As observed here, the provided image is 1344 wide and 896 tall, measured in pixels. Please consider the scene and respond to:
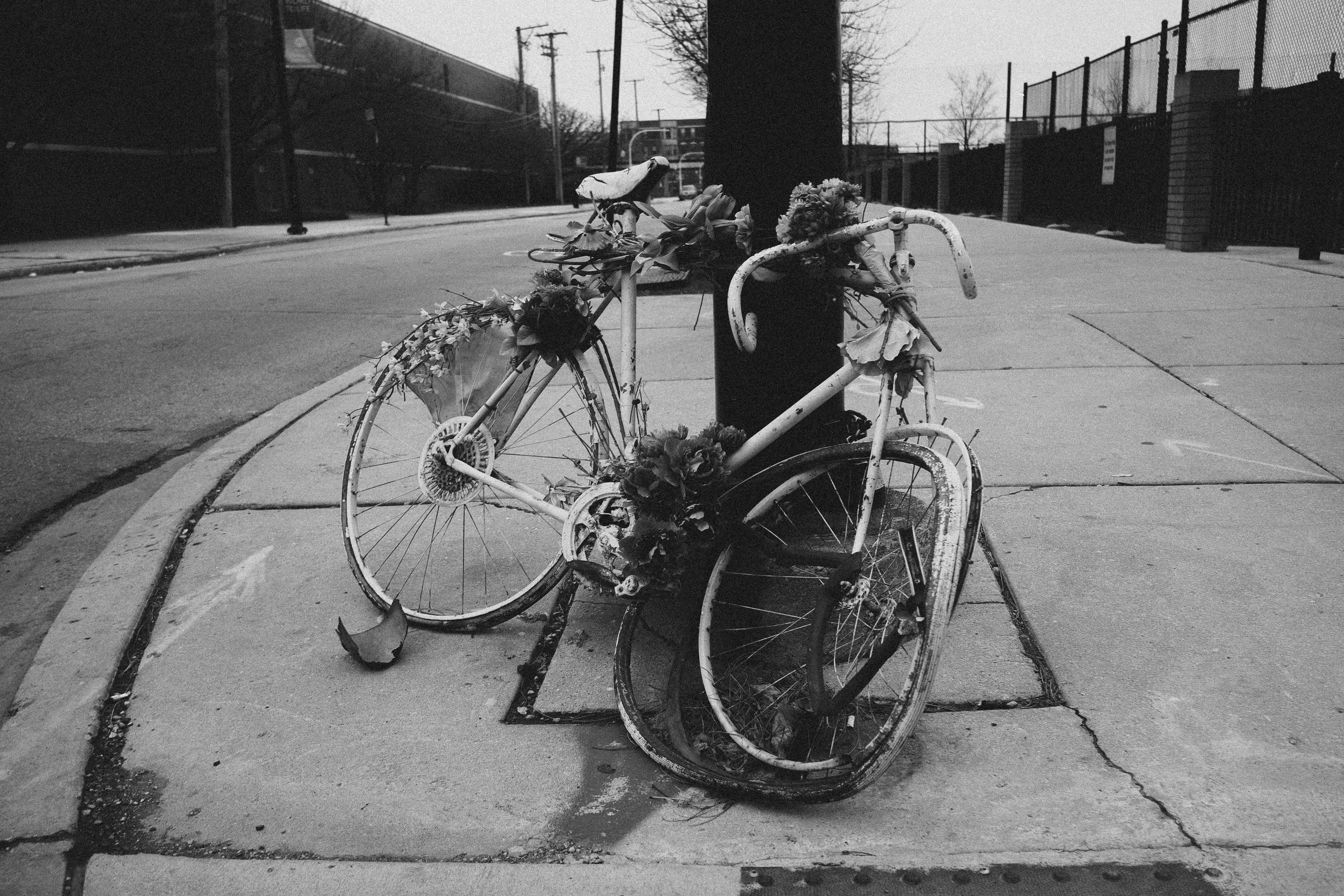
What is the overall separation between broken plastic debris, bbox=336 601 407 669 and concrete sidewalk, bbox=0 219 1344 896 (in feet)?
0.18

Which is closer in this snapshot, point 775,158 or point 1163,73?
point 775,158

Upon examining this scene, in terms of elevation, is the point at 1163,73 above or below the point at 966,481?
above

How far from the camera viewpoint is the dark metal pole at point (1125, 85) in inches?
722

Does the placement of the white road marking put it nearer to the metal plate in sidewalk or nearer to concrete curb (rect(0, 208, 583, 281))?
the metal plate in sidewalk

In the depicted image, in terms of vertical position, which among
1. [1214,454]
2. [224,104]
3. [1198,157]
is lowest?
[1214,454]

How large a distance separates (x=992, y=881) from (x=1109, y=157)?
17.0 meters

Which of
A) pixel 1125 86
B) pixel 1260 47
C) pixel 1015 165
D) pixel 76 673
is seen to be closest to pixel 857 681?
pixel 76 673

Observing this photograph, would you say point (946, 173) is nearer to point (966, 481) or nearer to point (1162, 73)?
point (1162, 73)

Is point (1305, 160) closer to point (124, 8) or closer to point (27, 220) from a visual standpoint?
point (124, 8)

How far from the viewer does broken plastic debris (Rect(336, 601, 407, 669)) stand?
3203 millimetres

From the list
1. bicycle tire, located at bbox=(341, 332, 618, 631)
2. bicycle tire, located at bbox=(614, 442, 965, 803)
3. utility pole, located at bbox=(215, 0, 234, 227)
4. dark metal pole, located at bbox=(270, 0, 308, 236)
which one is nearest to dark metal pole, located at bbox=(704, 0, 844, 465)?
bicycle tire, located at bbox=(614, 442, 965, 803)

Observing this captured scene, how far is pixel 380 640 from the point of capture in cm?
328

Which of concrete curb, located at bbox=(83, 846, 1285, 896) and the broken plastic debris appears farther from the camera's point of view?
the broken plastic debris

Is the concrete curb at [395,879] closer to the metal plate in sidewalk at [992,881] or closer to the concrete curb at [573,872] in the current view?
the concrete curb at [573,872]
